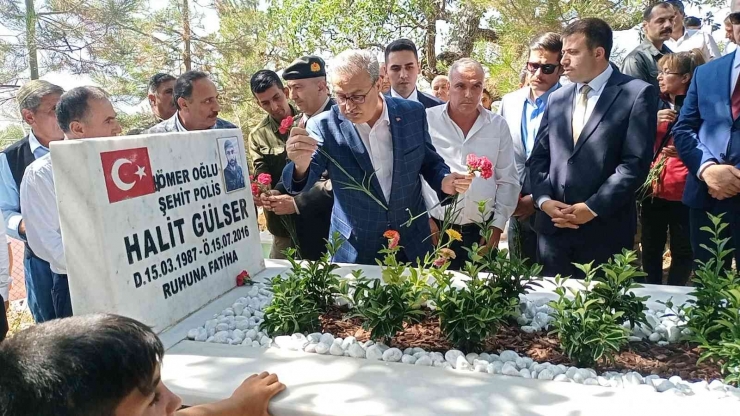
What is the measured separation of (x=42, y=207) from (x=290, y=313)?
130cm

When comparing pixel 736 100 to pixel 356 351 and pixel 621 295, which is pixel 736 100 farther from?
pixel 356 351

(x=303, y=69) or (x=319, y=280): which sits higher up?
(x=303, y=69)

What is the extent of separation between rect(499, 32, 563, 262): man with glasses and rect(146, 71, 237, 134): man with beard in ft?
6.19

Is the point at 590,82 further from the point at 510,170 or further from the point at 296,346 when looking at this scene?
the point at 296,346

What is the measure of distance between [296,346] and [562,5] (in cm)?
634

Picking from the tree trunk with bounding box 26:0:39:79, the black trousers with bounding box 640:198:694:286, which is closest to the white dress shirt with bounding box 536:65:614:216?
the black trousers with bounding box 640:198:694:286

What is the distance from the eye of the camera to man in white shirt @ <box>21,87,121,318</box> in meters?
2.65

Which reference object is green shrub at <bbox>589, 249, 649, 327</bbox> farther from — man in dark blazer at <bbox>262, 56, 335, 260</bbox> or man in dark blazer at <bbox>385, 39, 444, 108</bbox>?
man in dark blazer at <bbox>385, 39, 444, 108</bbox>

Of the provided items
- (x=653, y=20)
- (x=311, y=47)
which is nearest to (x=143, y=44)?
(x=311, y=47)

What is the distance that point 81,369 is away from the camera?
3.34 feet

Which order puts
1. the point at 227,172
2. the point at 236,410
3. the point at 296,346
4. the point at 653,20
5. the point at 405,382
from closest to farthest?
the point at 236,410 → the point at 405,382 → the point at 296,346 → the point at 227,172 → the point at 653,20

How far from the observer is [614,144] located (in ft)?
10.1

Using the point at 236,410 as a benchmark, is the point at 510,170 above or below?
above

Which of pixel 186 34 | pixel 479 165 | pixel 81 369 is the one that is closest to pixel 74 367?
pixel 81 369
